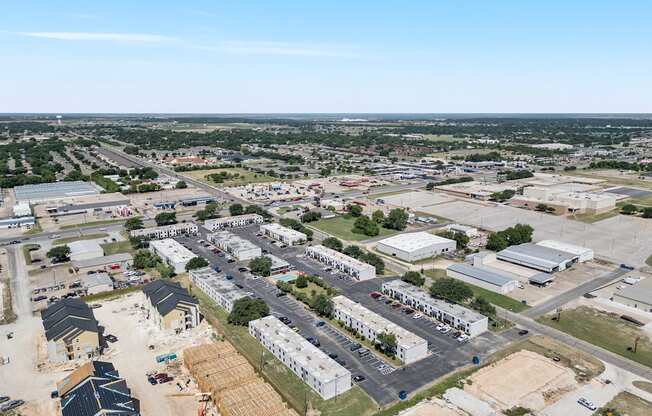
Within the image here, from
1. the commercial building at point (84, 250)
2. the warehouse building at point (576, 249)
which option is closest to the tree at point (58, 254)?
the commercial building at point (84, 250)

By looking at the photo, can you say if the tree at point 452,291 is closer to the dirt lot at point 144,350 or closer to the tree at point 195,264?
the dirt lot at point 144,350

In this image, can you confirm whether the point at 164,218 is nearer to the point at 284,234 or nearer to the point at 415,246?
the point at 284,234

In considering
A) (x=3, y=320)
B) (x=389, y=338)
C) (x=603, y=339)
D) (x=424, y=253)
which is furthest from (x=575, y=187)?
(x=3, y=320)

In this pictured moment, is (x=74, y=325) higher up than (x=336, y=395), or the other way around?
(x=74, y=325)

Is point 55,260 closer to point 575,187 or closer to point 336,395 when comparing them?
point 336,395

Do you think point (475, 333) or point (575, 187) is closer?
point (475, 333)

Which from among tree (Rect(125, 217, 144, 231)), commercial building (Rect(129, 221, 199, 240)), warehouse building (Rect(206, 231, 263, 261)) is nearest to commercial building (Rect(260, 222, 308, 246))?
warehouse building (Rect(206, 231, 263, 261))

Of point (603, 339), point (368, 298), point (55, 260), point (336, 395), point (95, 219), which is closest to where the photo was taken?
point (336, 395)

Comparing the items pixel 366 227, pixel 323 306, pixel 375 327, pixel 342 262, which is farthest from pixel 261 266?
pixel 366 227

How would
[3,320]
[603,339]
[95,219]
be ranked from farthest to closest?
[95,219] → [3,320] → [603,339]
